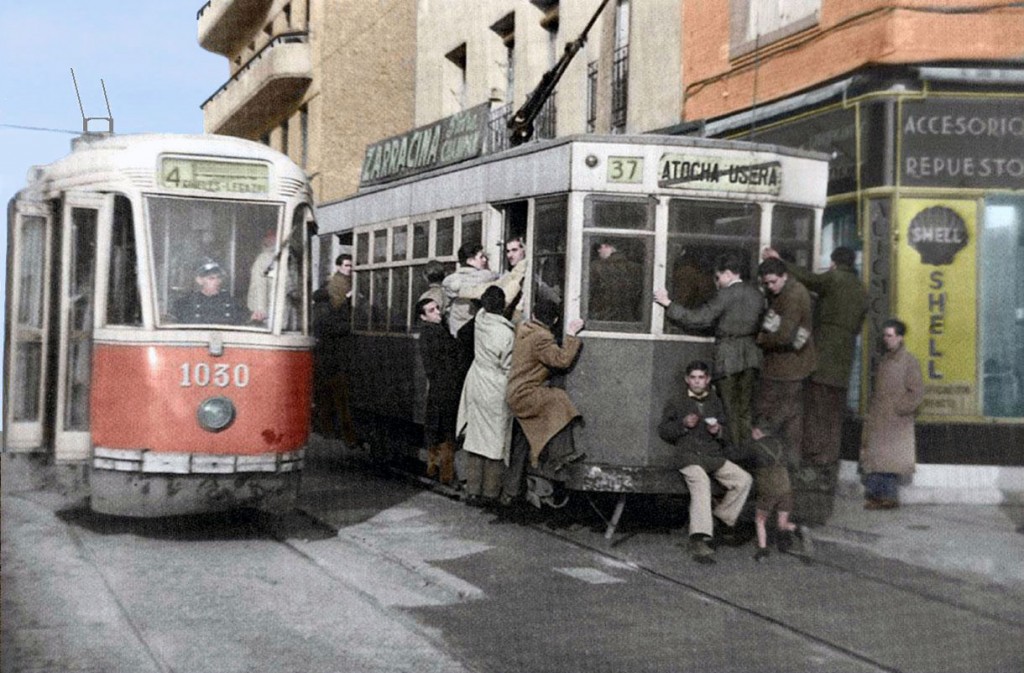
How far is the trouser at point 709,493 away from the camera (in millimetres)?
9469

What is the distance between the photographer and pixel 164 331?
941 centimetres

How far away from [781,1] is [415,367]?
5615mm

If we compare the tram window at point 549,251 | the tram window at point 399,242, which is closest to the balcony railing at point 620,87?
the tram window at point 399,242

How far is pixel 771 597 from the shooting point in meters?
8.28

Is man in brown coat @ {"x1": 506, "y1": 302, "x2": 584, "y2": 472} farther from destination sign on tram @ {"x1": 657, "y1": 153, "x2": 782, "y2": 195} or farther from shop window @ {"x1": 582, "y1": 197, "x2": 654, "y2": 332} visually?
destination sign on tram @ {"x1": 657, "y1": 153, "x2": 782, "y2": 195}

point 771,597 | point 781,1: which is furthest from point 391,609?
point 781,1

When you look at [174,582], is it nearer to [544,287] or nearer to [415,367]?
[544,287]

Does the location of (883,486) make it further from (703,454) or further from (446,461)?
(446,461)

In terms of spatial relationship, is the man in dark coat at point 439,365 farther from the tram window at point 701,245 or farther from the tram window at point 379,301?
the tram window at point 379,301

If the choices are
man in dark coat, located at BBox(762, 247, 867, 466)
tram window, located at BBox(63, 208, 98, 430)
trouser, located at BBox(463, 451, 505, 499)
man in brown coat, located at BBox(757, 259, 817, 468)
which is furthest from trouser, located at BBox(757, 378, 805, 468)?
tram window, located at BBox(63, 208, 98, 430)

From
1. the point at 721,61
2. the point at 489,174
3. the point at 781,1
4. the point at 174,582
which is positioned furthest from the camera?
the point at 721,61

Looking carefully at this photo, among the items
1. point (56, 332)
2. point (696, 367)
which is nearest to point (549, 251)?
point (696, 367)

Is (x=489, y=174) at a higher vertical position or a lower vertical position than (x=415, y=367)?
higher

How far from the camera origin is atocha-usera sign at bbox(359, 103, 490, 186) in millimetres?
20250
